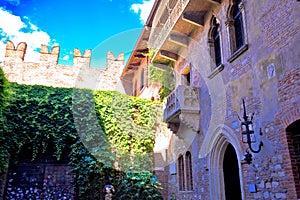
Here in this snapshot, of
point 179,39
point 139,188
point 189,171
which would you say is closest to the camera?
point 139,188

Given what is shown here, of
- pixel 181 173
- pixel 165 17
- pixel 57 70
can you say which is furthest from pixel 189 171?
pixel 57 70

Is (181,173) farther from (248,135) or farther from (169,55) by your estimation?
(248,135)

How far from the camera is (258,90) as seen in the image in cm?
560

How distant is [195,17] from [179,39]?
4.04 ft

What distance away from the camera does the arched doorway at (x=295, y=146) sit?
4.51 metres

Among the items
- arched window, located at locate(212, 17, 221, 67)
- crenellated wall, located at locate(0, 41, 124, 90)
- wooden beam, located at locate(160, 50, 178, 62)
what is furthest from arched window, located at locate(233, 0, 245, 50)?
crenellated wall, located at locate(0, 41, 124, 90)

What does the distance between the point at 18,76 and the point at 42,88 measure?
9916 millimetres

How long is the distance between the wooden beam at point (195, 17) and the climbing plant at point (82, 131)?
198 inches

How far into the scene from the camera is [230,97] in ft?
22.1

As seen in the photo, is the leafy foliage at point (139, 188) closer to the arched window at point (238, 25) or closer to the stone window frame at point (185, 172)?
the stone window frame at point (185, 172)

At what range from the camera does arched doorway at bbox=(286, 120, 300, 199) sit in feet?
14.8

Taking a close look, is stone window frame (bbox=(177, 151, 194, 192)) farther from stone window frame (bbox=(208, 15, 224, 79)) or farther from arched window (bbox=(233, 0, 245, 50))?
arched window (bbox=(233, 0, 245, 50))

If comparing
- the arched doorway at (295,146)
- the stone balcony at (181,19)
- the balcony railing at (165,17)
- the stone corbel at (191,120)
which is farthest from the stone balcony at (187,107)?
the arched doorway at (295,146)

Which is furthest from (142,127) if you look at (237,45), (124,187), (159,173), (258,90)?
(258,90)
